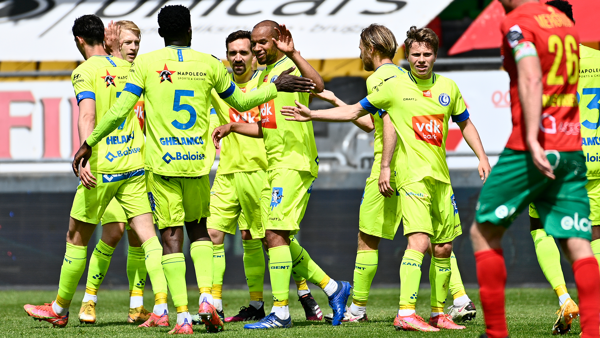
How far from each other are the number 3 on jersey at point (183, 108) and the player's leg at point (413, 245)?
5.02ft

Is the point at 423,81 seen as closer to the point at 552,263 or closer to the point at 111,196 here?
the point at 552,263

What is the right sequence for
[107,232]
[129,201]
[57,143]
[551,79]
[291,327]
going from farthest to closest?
1. [57,143]
2. [107,232]
3. [129,201]
4. [291,327]
5. [551,79]

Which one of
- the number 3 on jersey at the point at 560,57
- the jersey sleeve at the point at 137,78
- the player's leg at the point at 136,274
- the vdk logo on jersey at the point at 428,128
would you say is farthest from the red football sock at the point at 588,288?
the player's leg at the point at 136,274

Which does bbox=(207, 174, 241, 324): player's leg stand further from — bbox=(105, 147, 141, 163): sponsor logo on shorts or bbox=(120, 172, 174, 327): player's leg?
bbox=(105, 147, 141, 163): sponsor logo on shorts

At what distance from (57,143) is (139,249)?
460cm

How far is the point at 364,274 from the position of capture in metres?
5.72

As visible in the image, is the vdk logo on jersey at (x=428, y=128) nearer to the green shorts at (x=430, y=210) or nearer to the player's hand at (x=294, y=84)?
the green shorts at (x=430, y=210)

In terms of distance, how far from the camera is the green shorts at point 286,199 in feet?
17.0

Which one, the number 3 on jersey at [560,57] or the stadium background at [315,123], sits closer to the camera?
the number 3 on jersey at [560,57]

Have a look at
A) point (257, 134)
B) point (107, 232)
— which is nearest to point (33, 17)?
point (107, 232)

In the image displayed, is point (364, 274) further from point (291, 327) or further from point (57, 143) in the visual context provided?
point (57, 143)

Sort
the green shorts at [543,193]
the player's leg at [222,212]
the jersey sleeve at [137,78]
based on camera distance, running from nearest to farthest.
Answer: the green shorts at [543,193] < the jersey sleeve at [137,78] < the player's leg at [222,212]

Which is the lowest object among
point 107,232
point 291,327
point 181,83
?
point 291,327

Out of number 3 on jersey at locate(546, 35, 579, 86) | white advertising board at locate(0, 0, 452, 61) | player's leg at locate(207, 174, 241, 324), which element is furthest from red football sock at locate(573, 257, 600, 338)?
white advertising board at locate(0, 0, 452, 61)
